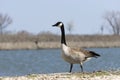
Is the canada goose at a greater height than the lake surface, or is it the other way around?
the canada goose

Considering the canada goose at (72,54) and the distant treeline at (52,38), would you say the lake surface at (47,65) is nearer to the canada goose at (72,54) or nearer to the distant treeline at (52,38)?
the canada goose at (72,54)

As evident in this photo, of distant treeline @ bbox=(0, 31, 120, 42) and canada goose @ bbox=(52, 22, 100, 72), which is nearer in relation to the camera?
canada goose @ bbox=(52, 22, 100, 72)

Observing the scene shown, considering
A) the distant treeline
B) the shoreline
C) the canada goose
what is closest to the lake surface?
the shoreline

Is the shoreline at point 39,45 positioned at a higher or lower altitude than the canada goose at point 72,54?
lower

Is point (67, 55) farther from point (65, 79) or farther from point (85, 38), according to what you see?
point (85, 38)

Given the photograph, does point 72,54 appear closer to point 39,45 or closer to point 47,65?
point 47,65

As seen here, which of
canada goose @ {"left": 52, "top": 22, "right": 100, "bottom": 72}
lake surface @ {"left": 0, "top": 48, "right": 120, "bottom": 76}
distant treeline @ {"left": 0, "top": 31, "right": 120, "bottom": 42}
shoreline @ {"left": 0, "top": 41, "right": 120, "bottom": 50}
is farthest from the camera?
distant treeline @ {"left": 0, "top": 31, "right": 120, "bottom": 42}

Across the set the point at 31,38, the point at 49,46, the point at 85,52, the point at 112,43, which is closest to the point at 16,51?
the point at 49,46

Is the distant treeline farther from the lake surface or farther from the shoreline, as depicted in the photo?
the lake surface

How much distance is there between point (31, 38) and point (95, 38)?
9.65 meters

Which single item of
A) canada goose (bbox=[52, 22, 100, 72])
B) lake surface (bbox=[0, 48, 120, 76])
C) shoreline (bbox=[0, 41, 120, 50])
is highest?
canada goose (bbox=[52, 22, 100, 72])

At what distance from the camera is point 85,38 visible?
6700 centimetres

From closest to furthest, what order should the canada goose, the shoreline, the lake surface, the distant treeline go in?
the canada goose, the lake surface, the shoreline, the distant treeline

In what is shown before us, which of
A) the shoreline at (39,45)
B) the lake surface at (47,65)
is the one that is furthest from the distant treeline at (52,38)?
the lake surface at (47,65)
